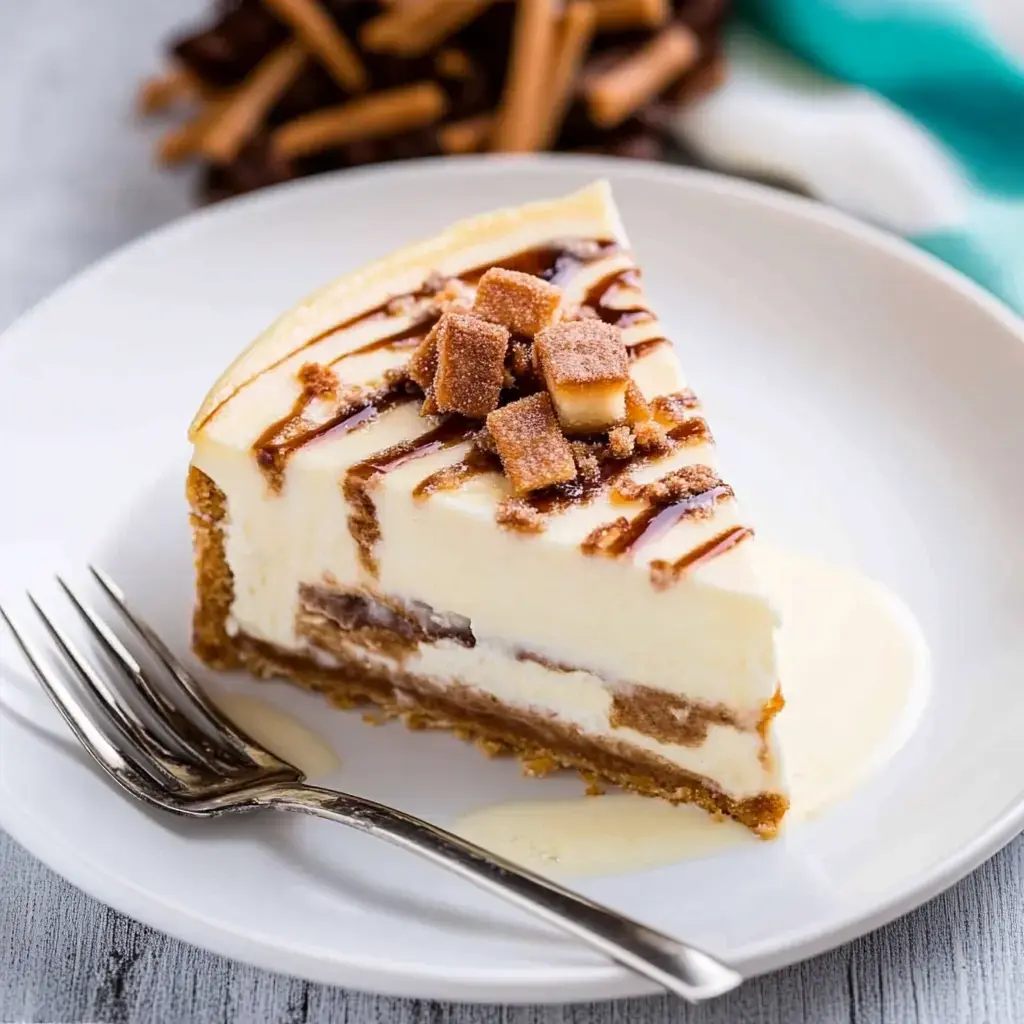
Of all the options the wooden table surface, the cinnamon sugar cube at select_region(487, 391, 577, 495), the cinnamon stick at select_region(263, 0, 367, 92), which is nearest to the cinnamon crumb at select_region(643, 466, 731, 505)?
the cinnamon sugar cube at select_region(487, 391, 577, 495)

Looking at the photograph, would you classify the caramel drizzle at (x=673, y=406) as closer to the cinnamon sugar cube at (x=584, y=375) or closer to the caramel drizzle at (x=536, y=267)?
the cinnamon sugar cube at (x=584, y=375)

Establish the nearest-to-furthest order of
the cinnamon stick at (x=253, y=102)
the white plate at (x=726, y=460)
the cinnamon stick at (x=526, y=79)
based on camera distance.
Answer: the white plate at (x=726, y=460), the cinnamon stick at (x=526, y=79), the cinnamon stick at (x=253, y=102)

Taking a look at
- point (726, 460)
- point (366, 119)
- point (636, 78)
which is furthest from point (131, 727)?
point (636, 78)

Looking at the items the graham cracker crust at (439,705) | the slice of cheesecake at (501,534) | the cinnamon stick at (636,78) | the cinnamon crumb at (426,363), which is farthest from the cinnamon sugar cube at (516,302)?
the cinnamon stick at (636,78)

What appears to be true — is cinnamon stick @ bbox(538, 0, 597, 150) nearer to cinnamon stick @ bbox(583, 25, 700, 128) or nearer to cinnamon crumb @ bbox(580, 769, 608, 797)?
cinnamon stick @ bbox(583, 25, 700, 128)

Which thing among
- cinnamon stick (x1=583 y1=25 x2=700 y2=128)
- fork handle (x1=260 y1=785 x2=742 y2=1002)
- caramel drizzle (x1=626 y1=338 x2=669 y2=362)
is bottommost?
fork handle (x1=260 y1=785 x2=742 y2=1002)

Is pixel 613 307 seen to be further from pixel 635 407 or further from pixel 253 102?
pixel 253 102
